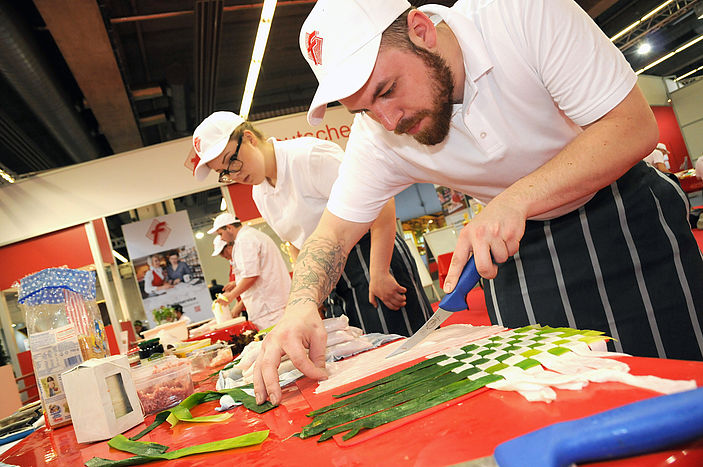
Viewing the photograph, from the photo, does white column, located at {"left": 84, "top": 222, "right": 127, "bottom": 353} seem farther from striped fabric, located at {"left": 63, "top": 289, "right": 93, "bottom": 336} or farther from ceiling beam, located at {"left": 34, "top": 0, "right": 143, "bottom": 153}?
striped fabric, located at {"left": 63, "top": 289, "right": 93, "bottom": 336}

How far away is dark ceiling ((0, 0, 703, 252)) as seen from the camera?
189 inches

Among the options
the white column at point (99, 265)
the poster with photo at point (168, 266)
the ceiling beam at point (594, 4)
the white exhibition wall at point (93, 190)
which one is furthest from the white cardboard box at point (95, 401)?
the ceiling beam at point (594, 4)

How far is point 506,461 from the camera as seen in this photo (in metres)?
0.42

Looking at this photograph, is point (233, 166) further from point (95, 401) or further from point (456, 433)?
point (456, 433)

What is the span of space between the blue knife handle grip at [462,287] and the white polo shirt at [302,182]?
1369mm

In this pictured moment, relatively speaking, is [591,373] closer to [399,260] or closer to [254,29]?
[399,260]

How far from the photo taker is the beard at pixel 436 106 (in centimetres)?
122

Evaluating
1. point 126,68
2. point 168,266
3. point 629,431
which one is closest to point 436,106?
point 629,431

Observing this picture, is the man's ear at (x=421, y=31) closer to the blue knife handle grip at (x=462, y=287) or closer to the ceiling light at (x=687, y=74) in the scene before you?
the blue knife handle grip at (x=462, y=287)

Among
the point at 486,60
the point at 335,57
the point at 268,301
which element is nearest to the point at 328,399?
the point at 335,57

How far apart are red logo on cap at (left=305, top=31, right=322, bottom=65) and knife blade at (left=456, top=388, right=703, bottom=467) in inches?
42.5

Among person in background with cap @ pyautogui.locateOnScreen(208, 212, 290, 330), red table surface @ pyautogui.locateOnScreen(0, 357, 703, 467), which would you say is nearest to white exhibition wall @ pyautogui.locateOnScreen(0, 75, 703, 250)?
person in background with cap @ pyautogui.locateOnScreen(208, 212, 290, 330)

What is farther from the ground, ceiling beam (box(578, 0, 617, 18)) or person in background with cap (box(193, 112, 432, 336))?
ceiling beam (box(578, 0, 617, 18))

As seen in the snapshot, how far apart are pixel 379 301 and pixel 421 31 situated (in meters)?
1.29
